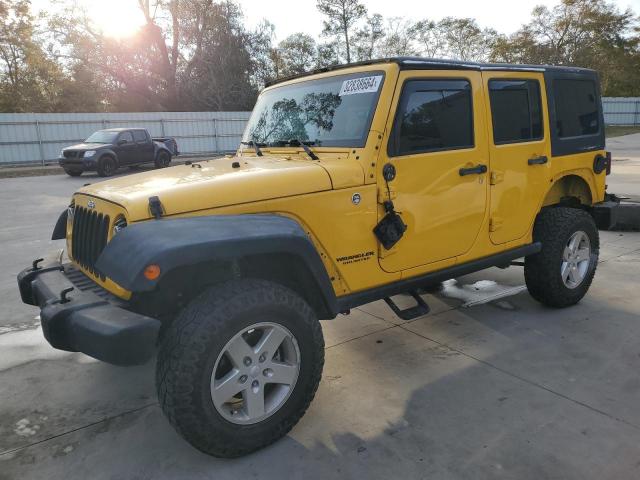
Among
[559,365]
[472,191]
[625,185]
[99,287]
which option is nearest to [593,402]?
[559,365]

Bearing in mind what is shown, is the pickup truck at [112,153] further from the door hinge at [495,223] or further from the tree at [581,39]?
the tree at [581,39]

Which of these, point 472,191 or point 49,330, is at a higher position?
point 472,191

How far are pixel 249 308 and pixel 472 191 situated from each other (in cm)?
192

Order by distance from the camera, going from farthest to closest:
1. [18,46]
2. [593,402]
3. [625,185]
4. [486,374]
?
[18,46] → [625,185] → [486,374] → [593,402]

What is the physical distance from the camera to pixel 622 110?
115 ft

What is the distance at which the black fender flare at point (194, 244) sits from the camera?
2.23 meters

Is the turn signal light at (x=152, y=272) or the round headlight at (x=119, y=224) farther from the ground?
the round headlight at (x=119, y=224)

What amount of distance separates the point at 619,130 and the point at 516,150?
1367 inches

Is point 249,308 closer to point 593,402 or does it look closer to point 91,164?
point 593,402

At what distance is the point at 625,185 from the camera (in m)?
11.6

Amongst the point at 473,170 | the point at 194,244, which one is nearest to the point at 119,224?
the point at 194,244

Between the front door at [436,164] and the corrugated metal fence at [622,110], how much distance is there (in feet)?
121

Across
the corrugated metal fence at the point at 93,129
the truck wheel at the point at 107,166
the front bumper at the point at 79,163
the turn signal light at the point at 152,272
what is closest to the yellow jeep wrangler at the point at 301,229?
the turn signal light at the point at 152,272

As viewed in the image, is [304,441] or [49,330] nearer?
[49,330]
